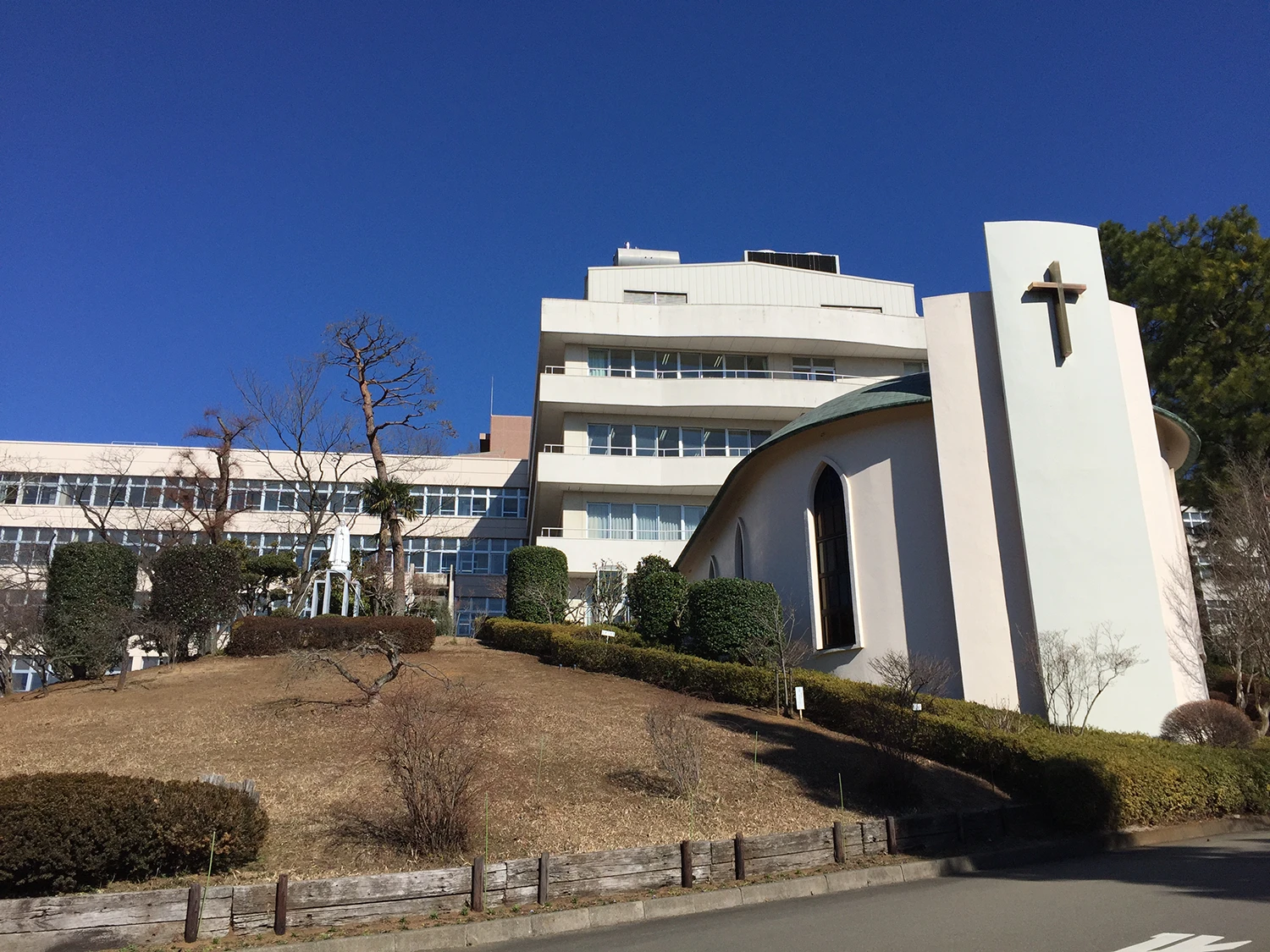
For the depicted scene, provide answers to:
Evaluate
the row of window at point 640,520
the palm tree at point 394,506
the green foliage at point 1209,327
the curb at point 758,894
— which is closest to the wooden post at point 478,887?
the curb at point 758,894

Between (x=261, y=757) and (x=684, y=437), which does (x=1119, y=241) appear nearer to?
(x=684, y=437)

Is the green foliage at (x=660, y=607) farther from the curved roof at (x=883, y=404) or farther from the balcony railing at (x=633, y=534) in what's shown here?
the balcony railing at (x=633, y=534)

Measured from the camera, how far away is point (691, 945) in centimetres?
752

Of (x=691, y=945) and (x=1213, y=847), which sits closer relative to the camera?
(x=691, y=945)

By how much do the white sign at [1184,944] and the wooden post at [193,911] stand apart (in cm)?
751

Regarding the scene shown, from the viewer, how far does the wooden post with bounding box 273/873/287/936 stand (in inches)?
310

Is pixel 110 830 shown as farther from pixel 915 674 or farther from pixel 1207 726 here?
pixel 1207 726

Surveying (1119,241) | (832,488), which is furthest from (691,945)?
(1119,241)

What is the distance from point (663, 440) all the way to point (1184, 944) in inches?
1382

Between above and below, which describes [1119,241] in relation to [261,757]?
above

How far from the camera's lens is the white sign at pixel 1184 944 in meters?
6.48

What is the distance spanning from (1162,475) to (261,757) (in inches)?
656

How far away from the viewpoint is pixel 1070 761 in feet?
39.5

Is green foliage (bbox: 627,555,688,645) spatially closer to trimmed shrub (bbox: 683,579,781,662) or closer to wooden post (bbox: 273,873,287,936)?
trimmed shrub (bbox: 683,579,781,662)
